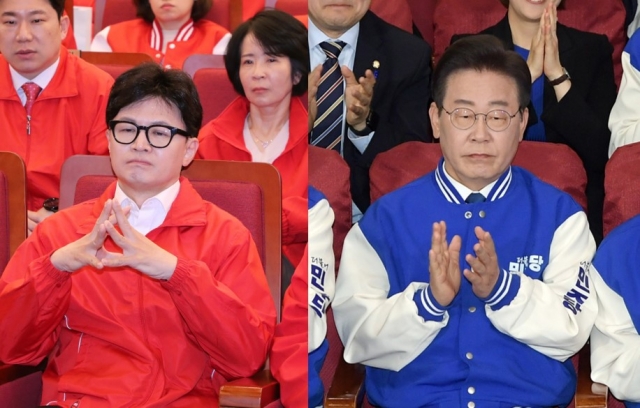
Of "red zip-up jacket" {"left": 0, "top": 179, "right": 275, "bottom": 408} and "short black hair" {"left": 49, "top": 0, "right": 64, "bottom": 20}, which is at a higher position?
"short black hair" {"left": 49, "top": 0, "right": 64, "bottom": 20}

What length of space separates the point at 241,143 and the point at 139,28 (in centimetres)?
73

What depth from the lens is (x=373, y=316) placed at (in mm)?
1485

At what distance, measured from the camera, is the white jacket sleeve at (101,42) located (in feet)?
7.80

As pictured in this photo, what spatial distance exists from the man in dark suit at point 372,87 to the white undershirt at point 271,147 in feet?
0.32

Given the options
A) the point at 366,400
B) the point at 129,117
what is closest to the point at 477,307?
the point at 366,400

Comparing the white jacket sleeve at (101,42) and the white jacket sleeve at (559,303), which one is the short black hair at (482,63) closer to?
the white jacket sleeve at (559,303)

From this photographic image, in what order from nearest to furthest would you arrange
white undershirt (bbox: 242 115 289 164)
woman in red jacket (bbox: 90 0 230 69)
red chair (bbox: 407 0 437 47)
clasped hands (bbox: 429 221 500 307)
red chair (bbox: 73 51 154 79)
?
clasped hands (bbox: 429 221 500 307)
white undershirt (bbox: 242 115 289 164)
red chair (bbox: 407 0 437 47)
red chair (bbox: 73 51 154 79)
woman in red jacket (bbox: 90 0 230 69)

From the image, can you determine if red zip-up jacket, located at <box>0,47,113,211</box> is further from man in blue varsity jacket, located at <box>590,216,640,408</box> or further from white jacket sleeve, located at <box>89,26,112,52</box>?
man in blue varsity jacket, located at <box>590,216,640,408</box>

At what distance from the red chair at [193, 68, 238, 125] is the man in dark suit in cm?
28

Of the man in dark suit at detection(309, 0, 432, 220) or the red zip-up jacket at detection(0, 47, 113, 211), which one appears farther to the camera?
the red zip-up jacket at detection(0, 47, 113, 211)

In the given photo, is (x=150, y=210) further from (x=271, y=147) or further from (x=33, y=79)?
(x=33, y=79)

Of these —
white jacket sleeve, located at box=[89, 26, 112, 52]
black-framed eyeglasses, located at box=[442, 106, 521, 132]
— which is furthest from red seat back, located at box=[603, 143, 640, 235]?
white jacket sleeve, located at box=[89, 26, 112, 52]

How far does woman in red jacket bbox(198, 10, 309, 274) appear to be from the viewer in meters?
1.74

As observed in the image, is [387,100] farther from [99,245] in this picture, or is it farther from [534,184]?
[99,245]
